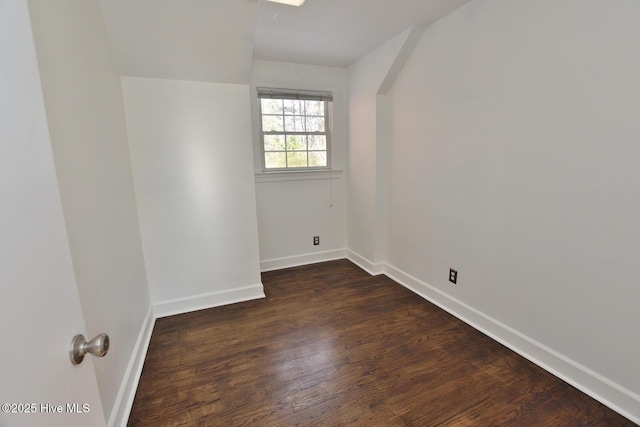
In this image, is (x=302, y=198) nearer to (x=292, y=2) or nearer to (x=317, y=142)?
(x=317, y=142)

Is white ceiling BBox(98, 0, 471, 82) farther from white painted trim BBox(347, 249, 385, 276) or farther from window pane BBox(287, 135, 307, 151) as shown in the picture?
white painted trim BBox(347, 249, 385, 276)

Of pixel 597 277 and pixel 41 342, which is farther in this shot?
pixel 597 277

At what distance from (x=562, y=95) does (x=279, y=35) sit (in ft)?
7.04

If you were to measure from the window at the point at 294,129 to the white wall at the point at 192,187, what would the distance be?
837mm

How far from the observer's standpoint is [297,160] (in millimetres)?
3643

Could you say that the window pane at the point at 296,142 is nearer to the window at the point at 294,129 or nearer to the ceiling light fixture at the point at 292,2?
the window at the point at 294,129

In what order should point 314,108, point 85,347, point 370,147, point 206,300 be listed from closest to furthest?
point 85,347
point 206,300
point 370,147
point 314,108

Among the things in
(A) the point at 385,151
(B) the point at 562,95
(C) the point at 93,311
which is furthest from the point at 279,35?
(C) the point at 93,311

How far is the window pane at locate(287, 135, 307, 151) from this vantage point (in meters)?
3.57

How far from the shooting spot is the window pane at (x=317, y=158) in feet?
12.2

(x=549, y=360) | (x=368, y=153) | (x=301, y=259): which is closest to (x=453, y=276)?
(x=549, y=360)

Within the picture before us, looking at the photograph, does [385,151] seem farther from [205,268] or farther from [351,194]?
[205,268]

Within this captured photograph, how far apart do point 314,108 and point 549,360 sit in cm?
317

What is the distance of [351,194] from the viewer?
12.4ft
